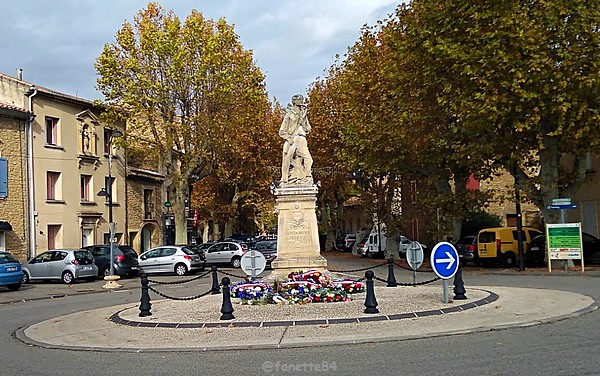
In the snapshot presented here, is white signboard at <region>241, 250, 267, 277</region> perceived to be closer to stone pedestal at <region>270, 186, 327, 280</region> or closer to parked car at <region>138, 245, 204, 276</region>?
stone pedestal at <region>270, 186, 327, 280</region>

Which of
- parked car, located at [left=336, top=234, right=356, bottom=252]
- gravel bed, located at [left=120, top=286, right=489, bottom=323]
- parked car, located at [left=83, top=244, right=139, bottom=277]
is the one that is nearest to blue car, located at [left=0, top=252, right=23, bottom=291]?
parked car, located at [left=83, top=244, right=139, bottom=277]

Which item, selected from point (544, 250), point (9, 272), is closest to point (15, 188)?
point (9, 272)

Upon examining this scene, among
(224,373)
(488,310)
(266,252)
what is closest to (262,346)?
(224,373)

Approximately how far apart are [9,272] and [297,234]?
43.1 ft

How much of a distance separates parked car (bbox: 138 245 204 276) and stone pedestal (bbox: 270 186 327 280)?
1620 centimetres

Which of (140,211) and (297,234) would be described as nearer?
(297,234)

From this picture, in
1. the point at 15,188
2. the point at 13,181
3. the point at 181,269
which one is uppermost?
the point at 13,181

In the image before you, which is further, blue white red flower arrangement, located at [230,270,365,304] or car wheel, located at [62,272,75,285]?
car wheel, located at [62,272,75,285]

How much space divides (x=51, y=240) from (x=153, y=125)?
844 cm

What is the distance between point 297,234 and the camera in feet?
60.0

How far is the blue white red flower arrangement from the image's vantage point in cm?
1493

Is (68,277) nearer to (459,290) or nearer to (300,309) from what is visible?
(300,309)

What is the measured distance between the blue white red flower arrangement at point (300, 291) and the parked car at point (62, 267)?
Result: 15.7 metres

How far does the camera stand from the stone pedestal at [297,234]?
18.0m
